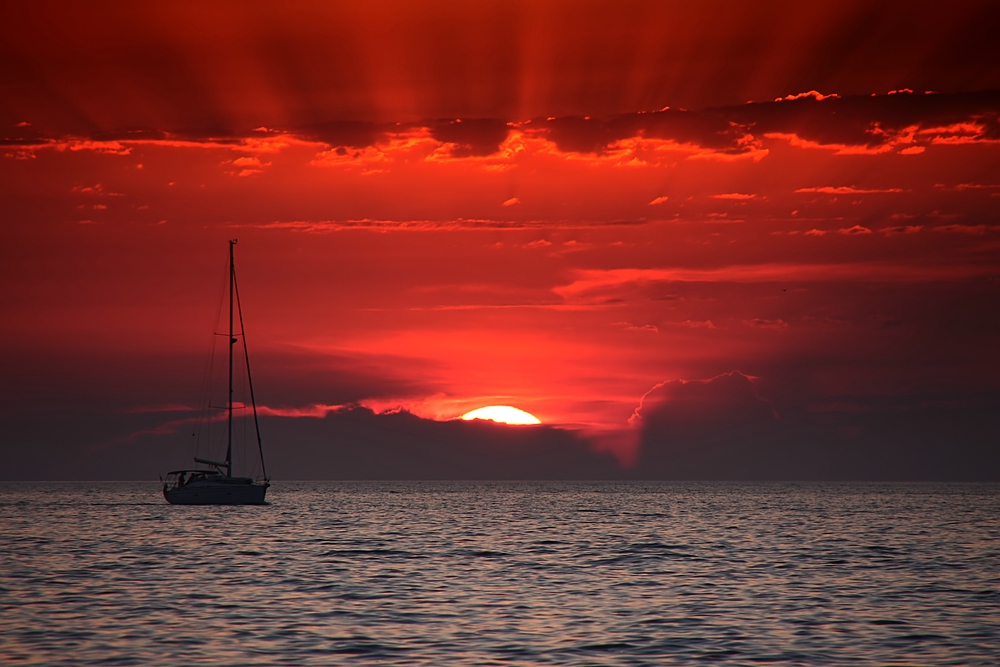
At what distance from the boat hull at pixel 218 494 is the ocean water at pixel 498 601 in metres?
47.2

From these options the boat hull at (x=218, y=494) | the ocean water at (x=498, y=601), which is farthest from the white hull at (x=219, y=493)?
the ocean water at (x=498, y=601)

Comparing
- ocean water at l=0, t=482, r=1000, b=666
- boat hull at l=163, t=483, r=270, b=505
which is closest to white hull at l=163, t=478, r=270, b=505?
boat hull at l=163, t=483, r=270, b=505

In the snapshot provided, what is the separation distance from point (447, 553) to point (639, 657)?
122ft

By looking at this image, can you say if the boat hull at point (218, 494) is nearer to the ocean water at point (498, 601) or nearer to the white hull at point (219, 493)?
the white hull at point (219, 493)

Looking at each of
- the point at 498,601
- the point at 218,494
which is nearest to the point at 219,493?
the point at 218,494

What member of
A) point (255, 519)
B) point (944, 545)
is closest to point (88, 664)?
point (944, 545)

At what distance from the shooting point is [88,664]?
2836cm

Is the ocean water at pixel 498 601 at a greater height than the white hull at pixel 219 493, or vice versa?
the white hull at pixel 219 493

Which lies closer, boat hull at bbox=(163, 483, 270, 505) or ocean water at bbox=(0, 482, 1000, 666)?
ocean water at bbox=(0, 482, 1000, 666)

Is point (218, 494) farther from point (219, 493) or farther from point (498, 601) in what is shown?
point (498, 601)

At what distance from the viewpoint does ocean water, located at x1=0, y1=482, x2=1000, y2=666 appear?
3044 centimetres

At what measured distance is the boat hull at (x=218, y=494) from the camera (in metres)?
128

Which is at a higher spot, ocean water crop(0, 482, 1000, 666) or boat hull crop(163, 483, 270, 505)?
boat hull crop(163, 483, 270, 505)

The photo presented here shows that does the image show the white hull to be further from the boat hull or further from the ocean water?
the ocean water
